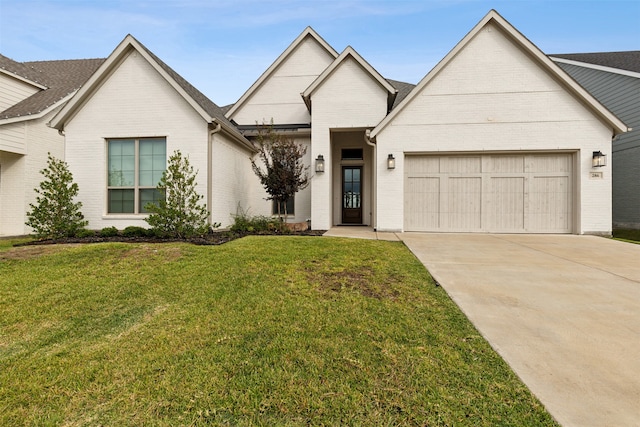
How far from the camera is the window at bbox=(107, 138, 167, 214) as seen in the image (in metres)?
9.03

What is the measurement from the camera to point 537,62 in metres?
8.78

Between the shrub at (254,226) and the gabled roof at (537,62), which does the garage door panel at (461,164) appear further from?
the shrub at (254,226)

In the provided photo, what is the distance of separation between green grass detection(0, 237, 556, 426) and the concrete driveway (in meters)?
0.23

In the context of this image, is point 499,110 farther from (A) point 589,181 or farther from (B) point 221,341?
(B) point 221,341

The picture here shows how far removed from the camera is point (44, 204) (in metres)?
7.72

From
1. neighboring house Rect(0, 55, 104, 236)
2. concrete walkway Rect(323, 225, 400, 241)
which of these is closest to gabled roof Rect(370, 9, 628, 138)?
concrete walkway Rect(323, 225, 400, 241)

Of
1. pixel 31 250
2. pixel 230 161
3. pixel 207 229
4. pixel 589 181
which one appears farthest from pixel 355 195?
pixel 31 250

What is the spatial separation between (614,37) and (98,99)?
3006cm

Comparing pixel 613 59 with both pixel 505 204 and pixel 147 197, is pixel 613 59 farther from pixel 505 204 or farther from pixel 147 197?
pixel 147 197

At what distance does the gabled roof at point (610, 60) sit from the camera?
1185cm

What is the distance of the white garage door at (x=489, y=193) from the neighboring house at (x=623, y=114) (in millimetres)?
5408

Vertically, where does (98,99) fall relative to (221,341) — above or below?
above

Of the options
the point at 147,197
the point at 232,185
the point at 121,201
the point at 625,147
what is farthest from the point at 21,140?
the point at 625,147

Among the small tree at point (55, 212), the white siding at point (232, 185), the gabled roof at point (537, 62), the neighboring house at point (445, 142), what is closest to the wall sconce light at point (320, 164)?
the neighboring house at point (445, 142)
